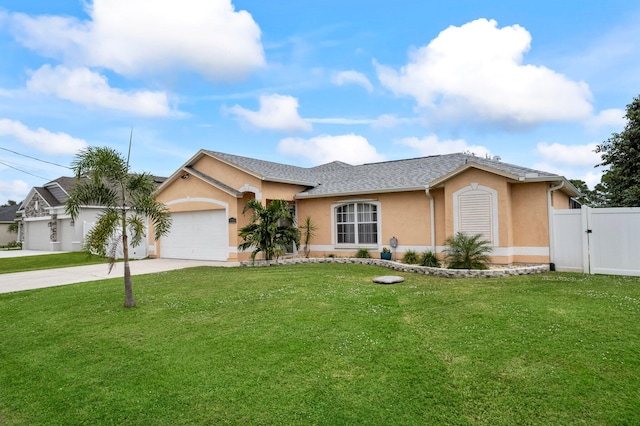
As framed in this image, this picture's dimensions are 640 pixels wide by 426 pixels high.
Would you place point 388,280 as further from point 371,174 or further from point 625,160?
point 625,160

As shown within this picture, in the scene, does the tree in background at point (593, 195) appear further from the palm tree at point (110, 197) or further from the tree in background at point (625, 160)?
the palm tree at point (110, 197)

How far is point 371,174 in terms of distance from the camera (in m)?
18.7

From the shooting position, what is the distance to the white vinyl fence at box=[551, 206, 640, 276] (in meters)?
10.3

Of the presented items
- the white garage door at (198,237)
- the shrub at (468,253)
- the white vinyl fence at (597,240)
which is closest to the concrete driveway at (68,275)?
the white garage door at (198,237)

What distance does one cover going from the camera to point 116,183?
28.8 feet

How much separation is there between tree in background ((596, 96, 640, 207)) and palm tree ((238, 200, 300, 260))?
18.1m

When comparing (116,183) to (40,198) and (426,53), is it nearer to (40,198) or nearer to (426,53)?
(426,53)

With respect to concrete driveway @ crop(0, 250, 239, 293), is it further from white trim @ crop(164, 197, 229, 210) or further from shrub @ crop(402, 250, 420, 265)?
shrub @ crop(402, 250, 420, 265)

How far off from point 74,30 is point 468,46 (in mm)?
15800

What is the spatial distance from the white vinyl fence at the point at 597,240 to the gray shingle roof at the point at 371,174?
141 inches

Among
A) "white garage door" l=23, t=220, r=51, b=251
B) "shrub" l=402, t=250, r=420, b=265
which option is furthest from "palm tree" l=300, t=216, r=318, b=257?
"white garage door" l=23, t=220, r=51, b=251

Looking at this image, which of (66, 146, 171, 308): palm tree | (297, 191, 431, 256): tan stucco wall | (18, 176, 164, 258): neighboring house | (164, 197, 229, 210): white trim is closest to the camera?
(66, 146, 171, 308): palm tree

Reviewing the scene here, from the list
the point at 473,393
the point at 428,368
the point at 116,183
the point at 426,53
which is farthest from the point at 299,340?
the point at 426,53

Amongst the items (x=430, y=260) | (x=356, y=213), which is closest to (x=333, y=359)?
(x=430, y=260)
